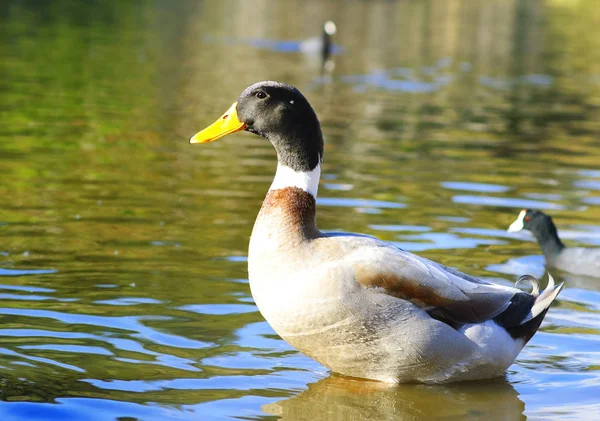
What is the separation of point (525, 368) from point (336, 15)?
45.8 m

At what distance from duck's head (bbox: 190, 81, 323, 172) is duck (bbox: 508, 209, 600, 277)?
13.1ft

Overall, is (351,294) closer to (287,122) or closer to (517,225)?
(287,122)

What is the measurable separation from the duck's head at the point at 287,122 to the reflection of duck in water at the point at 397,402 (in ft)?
4.24

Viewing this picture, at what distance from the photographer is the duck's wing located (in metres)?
5.82

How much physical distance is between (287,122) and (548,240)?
4.45 metres

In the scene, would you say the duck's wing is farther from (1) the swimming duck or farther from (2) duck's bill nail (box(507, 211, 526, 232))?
(1) the swimming duck

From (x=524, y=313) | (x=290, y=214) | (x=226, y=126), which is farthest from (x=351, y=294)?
(x=226, y=126)

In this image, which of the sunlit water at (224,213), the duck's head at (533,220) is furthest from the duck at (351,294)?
the duck's head at (533,220)

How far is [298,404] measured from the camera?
19.6ft

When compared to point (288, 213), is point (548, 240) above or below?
below

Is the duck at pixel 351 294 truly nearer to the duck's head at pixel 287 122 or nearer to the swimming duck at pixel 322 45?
the duck's head at pixel 287 122

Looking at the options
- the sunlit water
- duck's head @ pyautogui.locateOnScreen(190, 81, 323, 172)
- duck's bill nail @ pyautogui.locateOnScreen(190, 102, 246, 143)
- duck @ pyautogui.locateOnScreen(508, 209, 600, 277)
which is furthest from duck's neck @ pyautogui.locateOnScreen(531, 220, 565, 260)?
duck's bill nail @ pyautogui.locateOnScreen(190, 102, 246, 143)

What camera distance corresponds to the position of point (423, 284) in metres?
5.91

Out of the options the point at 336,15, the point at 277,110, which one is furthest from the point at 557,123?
the point at 336,15
